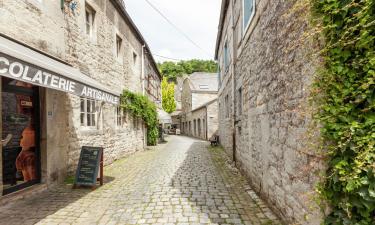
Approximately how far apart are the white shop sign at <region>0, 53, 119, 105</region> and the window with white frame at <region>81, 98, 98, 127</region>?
2333 mm

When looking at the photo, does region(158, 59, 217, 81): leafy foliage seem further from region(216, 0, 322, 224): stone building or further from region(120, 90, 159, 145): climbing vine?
region(216, 0, 322, 224): stone building

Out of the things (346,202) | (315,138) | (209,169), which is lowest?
(209,169)

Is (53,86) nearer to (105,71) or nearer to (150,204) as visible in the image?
(150,204)

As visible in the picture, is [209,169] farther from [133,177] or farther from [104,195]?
[104,195]

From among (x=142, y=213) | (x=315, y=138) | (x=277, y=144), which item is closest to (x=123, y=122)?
(x=142, y=213)

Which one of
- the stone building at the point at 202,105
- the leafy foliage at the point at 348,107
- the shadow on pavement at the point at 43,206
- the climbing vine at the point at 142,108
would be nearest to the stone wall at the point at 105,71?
the climbing vine at the point at 142,108

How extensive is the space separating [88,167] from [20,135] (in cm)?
164

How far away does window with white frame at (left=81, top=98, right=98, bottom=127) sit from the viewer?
23.4ft

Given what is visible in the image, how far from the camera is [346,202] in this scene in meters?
1.90

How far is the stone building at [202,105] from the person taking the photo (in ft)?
66.5

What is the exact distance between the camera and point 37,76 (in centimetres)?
340

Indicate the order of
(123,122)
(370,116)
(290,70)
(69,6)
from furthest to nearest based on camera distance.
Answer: (123,122) < (69,6) < (290,70) < (370,116)

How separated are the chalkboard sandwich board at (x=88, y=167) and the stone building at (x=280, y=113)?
3.84 meters

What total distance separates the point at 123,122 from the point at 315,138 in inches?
368
